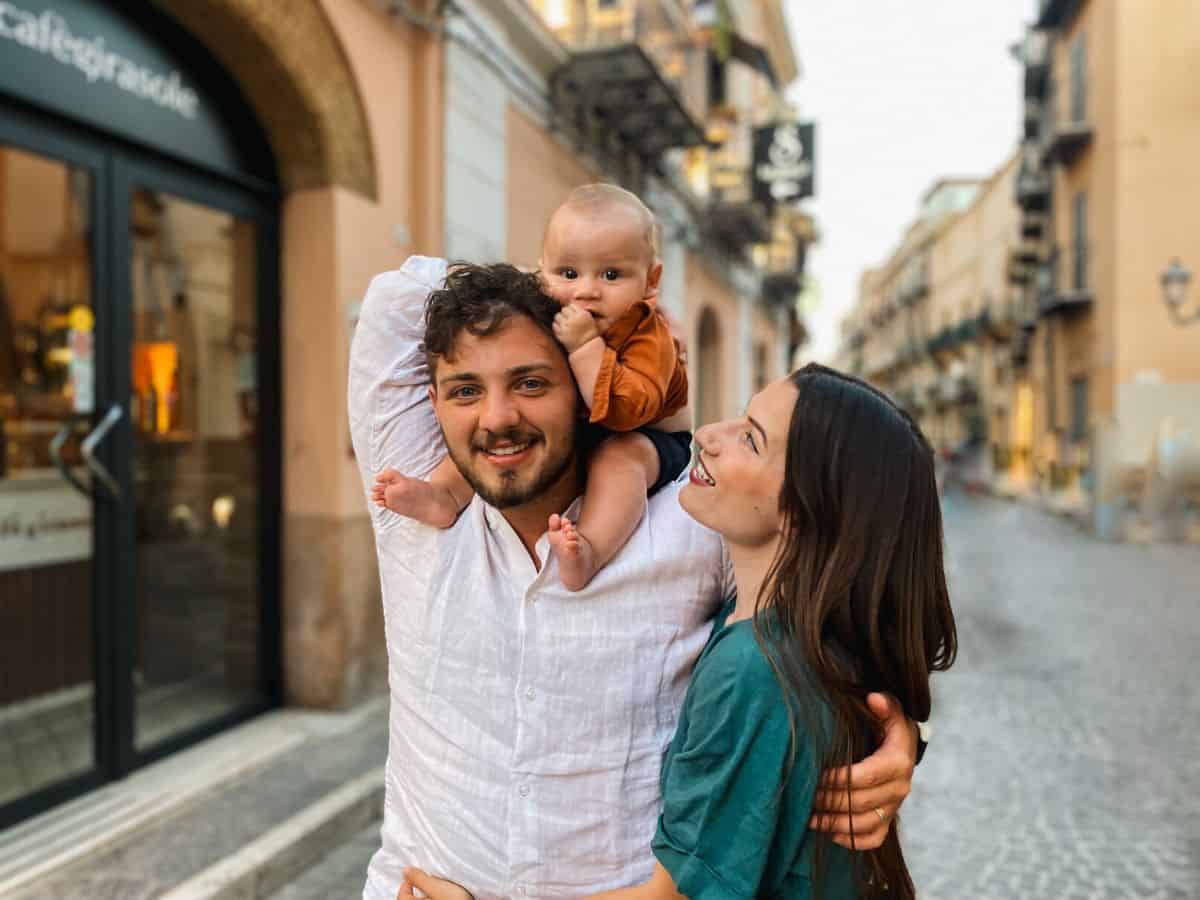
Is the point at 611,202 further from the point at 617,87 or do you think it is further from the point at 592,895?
the point at 617,87

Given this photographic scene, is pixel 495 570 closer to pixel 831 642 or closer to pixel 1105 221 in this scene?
pixel 831 642

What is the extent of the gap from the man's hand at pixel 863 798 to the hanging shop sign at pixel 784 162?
14.4 meters

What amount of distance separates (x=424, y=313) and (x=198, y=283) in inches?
171

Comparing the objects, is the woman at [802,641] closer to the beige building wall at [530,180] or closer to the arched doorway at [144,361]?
the arched doorway at [144,361]

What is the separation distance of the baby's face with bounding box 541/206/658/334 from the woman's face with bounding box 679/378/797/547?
1.28 feet

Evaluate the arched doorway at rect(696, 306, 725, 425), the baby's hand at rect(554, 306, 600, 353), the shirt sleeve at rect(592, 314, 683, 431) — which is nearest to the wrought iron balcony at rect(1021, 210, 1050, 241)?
the arched doorway at rect(696, 306, 725, 425)

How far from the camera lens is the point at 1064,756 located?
17.7 feet

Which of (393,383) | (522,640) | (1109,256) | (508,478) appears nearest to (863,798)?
(522,640)

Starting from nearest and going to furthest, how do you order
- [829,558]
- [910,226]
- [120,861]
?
[829,558], [120,861], [910,226]

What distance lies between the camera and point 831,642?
1338 mm

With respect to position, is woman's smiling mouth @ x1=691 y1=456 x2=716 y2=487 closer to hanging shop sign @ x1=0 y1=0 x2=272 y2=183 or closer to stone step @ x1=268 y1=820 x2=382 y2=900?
stone step @ x1=268 y1=820 x2=382 y2=900

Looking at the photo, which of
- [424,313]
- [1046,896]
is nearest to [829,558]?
[424,313]

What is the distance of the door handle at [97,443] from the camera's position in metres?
4.25

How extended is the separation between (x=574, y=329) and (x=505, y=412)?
0.19 meters
